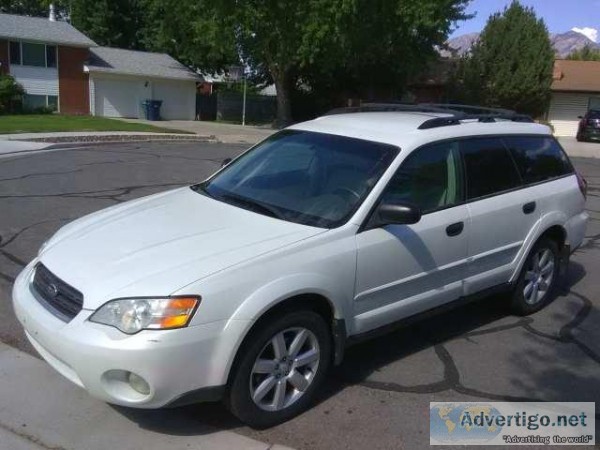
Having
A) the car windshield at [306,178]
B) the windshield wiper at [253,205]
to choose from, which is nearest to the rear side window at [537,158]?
the car windshield at [306,178]

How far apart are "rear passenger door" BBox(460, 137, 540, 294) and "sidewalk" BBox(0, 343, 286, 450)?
2227mm

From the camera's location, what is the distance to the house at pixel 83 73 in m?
32.0

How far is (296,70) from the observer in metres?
35.6

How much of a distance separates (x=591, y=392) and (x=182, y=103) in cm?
3527

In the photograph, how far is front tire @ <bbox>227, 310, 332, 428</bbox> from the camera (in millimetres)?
3342

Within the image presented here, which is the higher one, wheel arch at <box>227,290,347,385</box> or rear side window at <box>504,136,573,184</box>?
rear side window at <box>504,136,573,184</box>

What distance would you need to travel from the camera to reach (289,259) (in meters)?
3.46

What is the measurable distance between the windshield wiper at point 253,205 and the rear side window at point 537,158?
229cm

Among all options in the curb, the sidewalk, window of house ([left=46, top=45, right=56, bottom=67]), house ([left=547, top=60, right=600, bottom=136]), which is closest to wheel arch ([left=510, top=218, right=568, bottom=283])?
the sidewalk

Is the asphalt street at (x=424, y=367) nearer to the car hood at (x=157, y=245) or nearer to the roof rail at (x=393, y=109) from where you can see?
the car hood at (x=157, y=245)

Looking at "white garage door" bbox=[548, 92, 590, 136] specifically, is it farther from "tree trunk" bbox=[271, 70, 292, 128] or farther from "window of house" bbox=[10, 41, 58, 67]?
"window of house" bbox=[10, 41, 58, 67]

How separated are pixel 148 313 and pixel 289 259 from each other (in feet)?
2.67

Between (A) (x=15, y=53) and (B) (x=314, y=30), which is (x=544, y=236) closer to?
(B) (x=314, y=30)

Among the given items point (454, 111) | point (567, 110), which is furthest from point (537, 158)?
point (567, 110)
